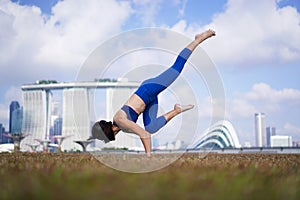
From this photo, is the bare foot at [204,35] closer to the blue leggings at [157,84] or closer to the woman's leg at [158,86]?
the woman's leg at [158,86]

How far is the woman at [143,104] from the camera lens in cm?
746

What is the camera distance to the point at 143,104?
7.77 metres

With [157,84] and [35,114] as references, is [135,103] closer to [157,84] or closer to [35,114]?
[157,84]

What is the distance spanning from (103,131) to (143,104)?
0.87 metres

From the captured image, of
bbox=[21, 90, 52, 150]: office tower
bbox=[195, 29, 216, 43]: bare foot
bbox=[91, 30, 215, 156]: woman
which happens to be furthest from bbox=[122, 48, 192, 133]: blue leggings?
bbox=[21, 90, 52, 150]: office tower

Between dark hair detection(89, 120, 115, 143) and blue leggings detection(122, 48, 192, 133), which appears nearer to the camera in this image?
blue leggings detection(122, 48, 192, 133)

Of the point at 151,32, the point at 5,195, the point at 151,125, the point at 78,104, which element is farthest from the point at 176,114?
the point at 5,195

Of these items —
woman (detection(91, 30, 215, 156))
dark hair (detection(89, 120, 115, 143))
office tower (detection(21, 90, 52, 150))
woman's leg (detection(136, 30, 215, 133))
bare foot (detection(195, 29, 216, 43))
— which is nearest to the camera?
woman (detection(91, 30, 215, 156))

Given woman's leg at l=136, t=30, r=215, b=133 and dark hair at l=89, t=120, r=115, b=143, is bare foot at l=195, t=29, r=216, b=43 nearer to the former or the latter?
woman's leg at l=136, t=30, r=215, b=133

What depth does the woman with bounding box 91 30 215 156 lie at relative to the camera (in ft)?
24.5

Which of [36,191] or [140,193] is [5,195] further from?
[140,193]

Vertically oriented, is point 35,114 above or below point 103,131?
above

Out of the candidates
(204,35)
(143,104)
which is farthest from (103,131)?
(204,35)

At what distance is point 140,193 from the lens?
2.09m
